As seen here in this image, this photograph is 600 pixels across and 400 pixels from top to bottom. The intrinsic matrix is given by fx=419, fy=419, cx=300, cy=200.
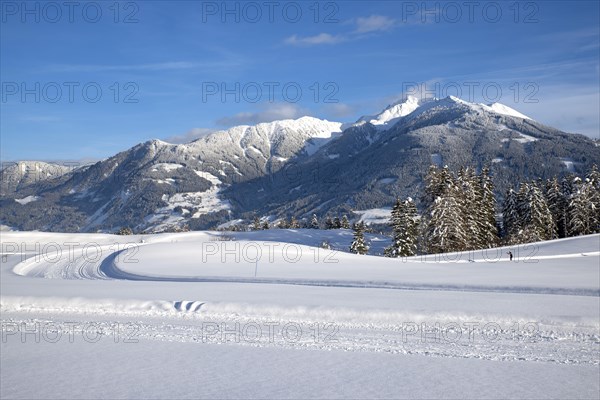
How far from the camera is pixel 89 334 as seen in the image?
36.5 ft

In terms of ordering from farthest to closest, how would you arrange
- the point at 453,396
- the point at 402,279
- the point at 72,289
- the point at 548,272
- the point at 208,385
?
the point at 548,272
the point at 402,279
the point at 72,289
the point at 208,385
the point at 453,396

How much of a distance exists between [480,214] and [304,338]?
125 ft

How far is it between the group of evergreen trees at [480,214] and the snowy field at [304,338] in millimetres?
15606

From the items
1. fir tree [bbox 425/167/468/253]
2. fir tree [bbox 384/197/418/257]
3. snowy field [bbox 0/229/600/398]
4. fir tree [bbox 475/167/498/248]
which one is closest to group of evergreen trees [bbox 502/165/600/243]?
fir tree [bbox 475/167/498/248]

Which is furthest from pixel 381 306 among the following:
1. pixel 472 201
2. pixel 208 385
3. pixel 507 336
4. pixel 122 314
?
pixel 472 201

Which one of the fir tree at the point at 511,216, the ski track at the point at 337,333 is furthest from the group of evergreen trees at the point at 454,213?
the ski track at the point at 337,333

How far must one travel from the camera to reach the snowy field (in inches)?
300

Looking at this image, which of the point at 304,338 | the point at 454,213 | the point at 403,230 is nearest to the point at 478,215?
the point at 454,213

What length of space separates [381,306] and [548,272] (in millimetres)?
16163

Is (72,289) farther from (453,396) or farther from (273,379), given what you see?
(453,396)

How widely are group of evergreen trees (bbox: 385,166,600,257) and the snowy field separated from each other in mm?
15606

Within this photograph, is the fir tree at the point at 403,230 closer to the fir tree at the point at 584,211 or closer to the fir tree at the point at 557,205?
the fir tree at the point at 584,211

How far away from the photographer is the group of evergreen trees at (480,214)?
38812 mm

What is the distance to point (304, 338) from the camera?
10602mm
